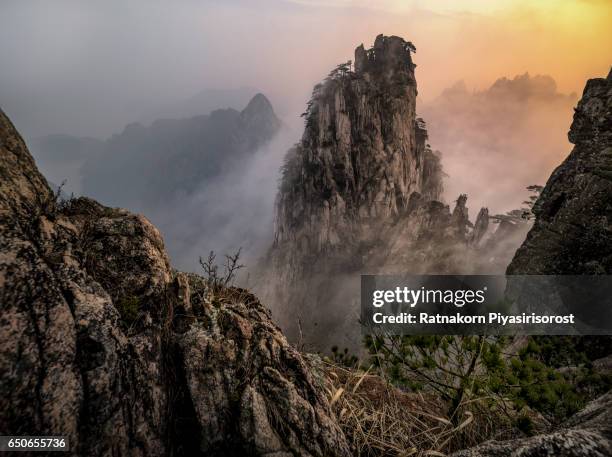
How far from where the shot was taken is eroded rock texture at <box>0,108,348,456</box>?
2.03 m

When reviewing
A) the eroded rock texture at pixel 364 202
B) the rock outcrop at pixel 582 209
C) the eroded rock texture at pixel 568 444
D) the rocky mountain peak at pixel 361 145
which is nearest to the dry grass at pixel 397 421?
the eroded rock texture at pixel 568 444

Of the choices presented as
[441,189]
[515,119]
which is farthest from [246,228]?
[515,119]

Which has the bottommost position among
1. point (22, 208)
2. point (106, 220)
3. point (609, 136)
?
point (22, 208)

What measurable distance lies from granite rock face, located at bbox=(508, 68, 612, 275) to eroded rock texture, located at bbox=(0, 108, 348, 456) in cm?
990

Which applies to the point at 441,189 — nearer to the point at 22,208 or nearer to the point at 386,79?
the point at 386,79

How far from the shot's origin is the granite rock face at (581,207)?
9.40m

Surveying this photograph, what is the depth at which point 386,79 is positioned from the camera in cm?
6531

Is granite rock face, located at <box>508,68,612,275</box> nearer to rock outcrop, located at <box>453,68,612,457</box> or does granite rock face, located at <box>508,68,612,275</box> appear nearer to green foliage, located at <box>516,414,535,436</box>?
rock outcrop, located at <box>453,68,612,457</box>

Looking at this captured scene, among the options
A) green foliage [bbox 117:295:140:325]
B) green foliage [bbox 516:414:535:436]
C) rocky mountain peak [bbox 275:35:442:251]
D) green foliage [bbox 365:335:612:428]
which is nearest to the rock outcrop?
green foliage [bbox 365:335:612:428]

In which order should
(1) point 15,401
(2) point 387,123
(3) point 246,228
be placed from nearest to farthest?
(1) point 15,401, (2) point 387,123, (3) point 246,228

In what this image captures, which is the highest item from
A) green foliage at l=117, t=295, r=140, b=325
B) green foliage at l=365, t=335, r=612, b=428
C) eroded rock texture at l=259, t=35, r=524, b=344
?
eroded rock texture at l=259, t=35, r=524, b=344

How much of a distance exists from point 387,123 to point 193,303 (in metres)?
66.4

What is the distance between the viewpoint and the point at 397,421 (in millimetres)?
3334

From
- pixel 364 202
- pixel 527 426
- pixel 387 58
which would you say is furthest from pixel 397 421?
pixel 387 58
